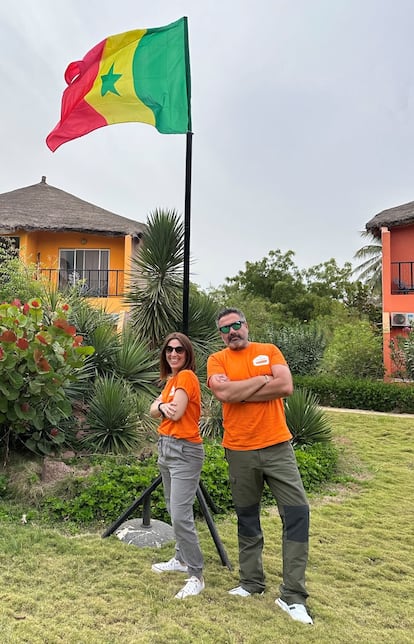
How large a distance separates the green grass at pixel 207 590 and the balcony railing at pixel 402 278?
12784 mm

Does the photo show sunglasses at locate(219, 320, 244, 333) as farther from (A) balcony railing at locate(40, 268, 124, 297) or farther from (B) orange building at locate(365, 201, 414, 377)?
(A) balcony railing at locate(40, 268, 124, 297)

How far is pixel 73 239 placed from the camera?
62.9 feet

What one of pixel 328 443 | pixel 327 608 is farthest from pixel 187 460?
pixel 328 443

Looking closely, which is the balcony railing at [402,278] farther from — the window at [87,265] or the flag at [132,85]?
the flag at [132,85]

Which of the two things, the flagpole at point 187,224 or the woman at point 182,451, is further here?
the flagpole at point 187,224

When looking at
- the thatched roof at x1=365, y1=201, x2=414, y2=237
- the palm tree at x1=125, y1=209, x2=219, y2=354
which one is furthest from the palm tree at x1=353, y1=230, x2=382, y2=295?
the palm tree at x1=125, y1=209, x2=219, y2=354

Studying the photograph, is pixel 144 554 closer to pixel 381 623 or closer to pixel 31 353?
pixel 381 623

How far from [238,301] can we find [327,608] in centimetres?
2493

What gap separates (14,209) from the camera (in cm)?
1870

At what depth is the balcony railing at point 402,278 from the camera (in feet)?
54.8

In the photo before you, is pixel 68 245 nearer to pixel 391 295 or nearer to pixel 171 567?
pixel 391 295

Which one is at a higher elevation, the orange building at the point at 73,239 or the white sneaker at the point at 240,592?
the orange building at the point at 73,239

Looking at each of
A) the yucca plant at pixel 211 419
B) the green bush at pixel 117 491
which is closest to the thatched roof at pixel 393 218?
the yucca plant at pixel 211 419

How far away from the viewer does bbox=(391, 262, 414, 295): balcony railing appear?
1670cm
